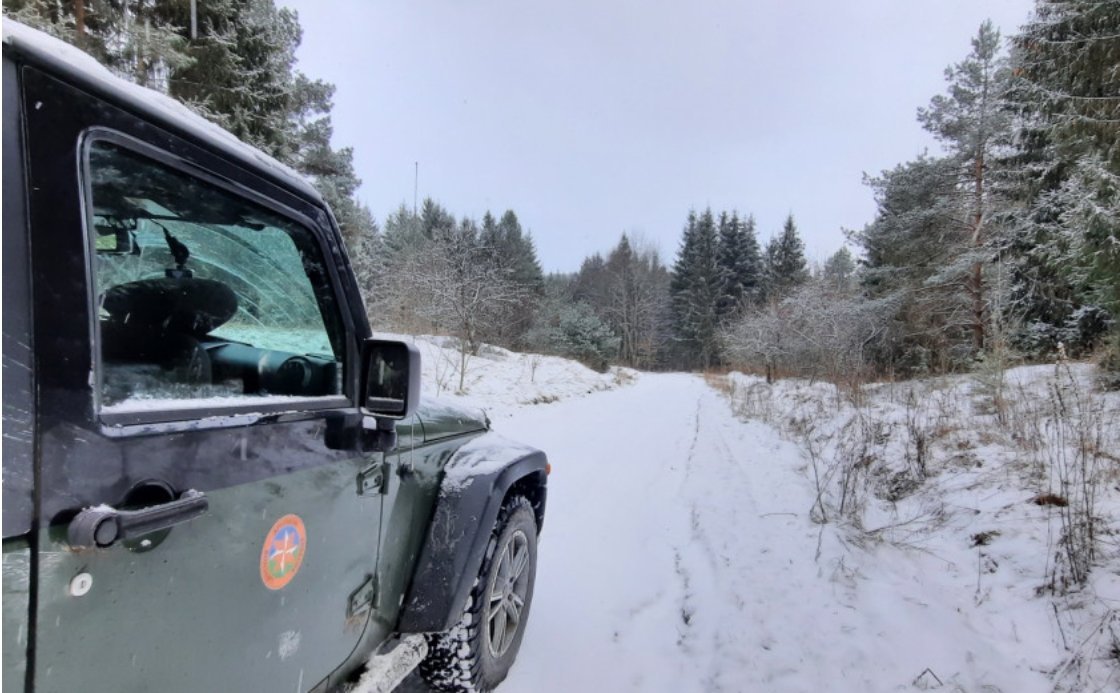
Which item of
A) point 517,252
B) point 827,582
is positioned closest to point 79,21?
point 827,582

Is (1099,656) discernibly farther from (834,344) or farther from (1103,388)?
(834,344)

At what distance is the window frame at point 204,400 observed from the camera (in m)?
0.91

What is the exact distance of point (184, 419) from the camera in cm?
107

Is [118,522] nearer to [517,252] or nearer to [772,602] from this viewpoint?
[772,602]

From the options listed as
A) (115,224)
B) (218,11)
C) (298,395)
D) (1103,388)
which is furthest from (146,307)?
(218,11)

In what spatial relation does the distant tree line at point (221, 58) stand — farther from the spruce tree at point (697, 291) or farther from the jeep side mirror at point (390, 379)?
the spruce tree at point (697, 291)

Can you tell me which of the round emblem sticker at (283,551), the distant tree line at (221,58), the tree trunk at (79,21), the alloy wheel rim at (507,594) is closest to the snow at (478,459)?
the alloy wheel rim at (507,594)

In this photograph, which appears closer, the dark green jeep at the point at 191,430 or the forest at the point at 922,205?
the dark green jeep at the point at 191,430

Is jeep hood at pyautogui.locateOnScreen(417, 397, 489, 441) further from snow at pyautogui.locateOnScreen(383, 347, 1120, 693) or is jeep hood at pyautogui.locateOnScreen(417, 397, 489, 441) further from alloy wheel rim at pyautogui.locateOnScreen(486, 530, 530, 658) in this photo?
snow at pyautogui.locateOnScreen(383, 347, 1120, 693)

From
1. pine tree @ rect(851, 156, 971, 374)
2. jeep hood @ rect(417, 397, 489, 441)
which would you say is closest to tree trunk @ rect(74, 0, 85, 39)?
jeep hood @ rect(417, 397, 489, 441)

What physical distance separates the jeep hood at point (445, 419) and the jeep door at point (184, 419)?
42 centimetres

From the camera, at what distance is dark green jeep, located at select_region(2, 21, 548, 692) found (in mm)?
810

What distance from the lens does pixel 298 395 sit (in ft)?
4.91

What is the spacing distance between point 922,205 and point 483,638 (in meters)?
22.5
